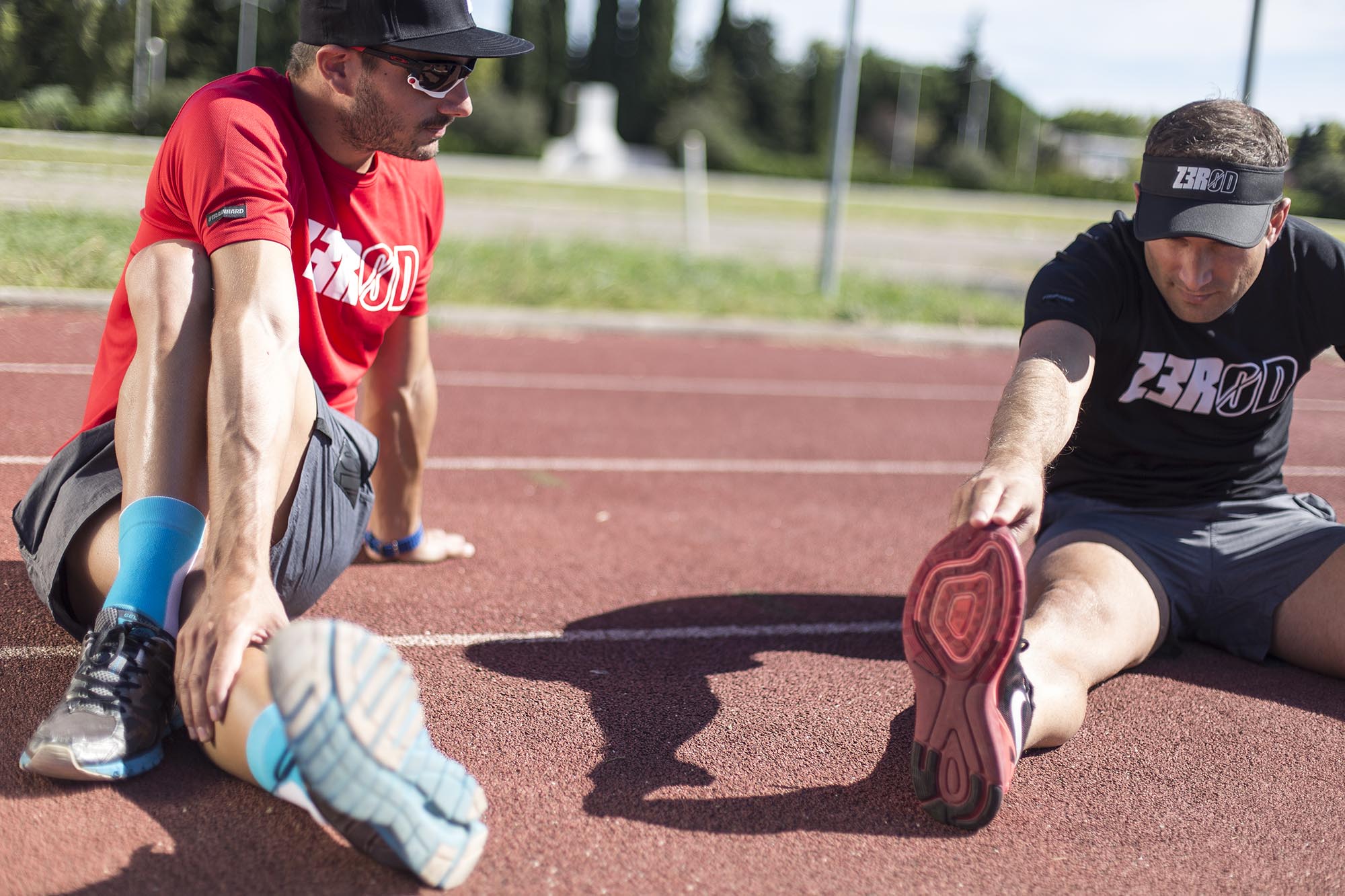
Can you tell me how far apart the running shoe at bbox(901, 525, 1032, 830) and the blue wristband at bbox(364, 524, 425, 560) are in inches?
76.3

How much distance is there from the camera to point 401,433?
3.55 meters

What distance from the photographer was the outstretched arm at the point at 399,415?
348cm

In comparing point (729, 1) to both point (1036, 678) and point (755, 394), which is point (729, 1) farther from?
point (1036, 678)

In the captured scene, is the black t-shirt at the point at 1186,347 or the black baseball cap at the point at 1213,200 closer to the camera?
the black baseball cap at the point at 1213,200

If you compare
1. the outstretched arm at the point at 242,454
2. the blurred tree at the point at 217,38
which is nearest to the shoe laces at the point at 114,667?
the outstretched arm at the point at 242,454

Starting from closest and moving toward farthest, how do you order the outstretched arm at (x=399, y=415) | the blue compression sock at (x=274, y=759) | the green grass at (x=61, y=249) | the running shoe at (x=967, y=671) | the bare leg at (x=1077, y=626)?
the blue compression sock at (x=274, y=759) → the running shoe at (x=967, y=671) → the bare leg at (x=1077, y=626) → the outstretched arm at (x=399, y=415) → the green grass at (x=61, y=249)

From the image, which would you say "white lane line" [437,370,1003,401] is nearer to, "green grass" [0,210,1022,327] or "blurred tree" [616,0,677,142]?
"green grass" [0,210,1022,327]

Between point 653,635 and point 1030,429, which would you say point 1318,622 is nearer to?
point 1030,429

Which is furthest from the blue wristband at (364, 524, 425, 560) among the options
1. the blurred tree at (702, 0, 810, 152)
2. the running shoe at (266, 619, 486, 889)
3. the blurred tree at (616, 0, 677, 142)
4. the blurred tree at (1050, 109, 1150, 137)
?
the blurred tree at (702, 0, 810, 152)

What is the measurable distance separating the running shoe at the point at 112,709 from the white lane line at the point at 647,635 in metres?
0.91

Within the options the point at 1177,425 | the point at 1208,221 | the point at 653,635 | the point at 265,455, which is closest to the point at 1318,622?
the point at 1177,425

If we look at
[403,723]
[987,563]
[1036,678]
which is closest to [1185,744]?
[1036,678]

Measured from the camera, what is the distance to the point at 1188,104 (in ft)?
9.85

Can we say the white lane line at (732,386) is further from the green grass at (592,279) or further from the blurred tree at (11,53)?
the blurred tree at (11,53)
